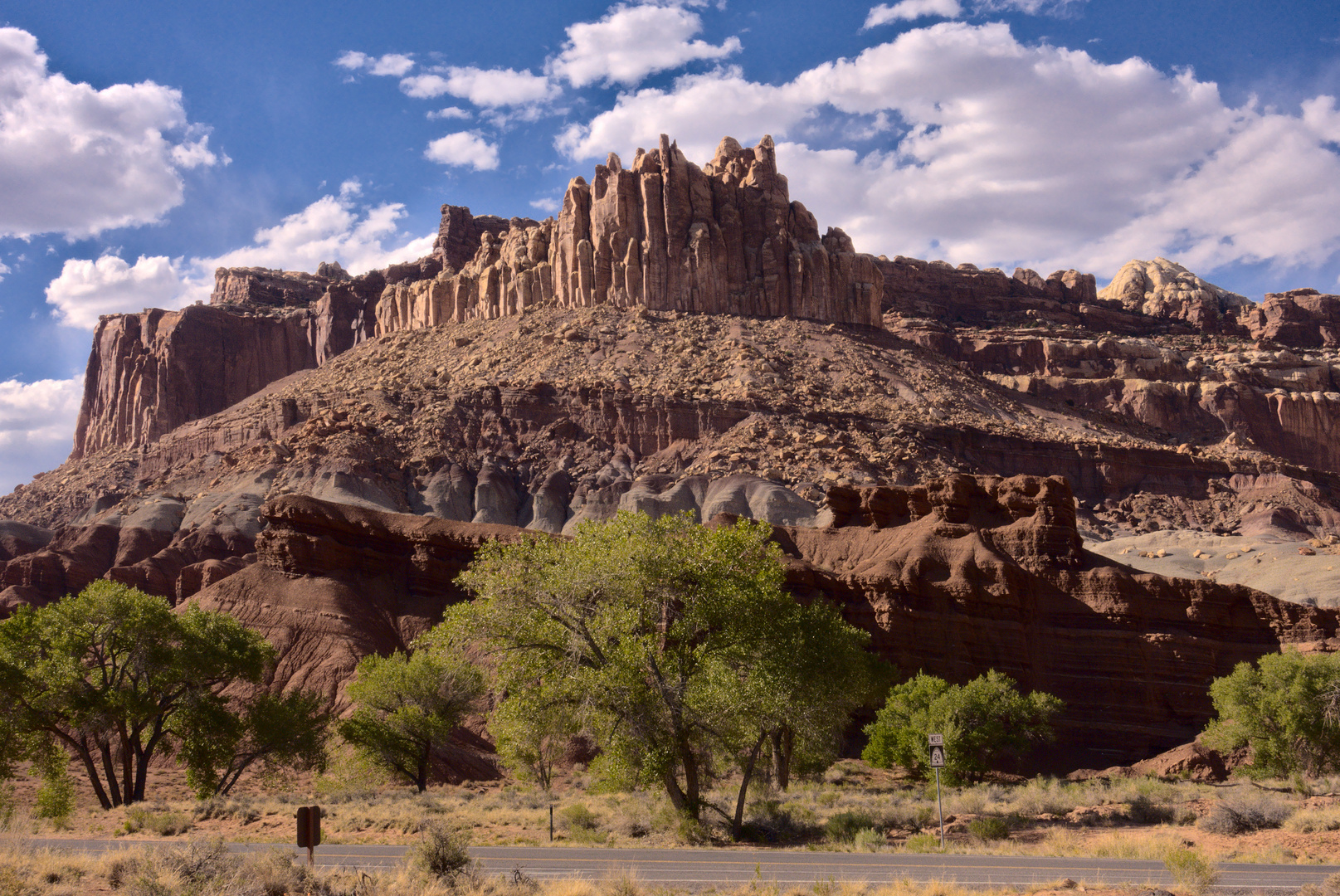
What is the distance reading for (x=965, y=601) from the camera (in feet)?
157

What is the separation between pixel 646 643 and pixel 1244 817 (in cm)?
1291

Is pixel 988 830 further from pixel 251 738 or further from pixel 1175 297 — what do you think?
pixel 1175 297

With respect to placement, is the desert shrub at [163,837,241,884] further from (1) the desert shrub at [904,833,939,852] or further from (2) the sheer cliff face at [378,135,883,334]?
(2) the sheer cliff face at [378,135,883,334]

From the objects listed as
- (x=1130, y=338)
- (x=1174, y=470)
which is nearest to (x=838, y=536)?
(x=1174, y=470)

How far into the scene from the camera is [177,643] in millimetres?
31281

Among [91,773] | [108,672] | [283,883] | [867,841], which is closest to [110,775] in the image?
[91,773]

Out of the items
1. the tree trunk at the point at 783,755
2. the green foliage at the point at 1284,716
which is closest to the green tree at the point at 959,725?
the tree trunk at the point at 783,755

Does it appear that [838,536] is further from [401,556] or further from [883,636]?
[401,556]

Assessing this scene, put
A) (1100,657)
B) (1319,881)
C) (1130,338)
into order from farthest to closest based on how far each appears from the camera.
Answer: (1130,338), (1100,657), (1319,881)

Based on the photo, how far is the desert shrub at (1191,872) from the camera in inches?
554

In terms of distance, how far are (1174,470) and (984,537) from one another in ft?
192

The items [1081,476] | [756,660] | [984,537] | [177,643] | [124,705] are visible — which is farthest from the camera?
[1081,476]

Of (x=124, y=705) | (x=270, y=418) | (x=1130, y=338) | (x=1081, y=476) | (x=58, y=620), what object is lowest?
(x=124, y=705)

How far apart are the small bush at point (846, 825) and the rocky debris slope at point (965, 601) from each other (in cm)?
1985
